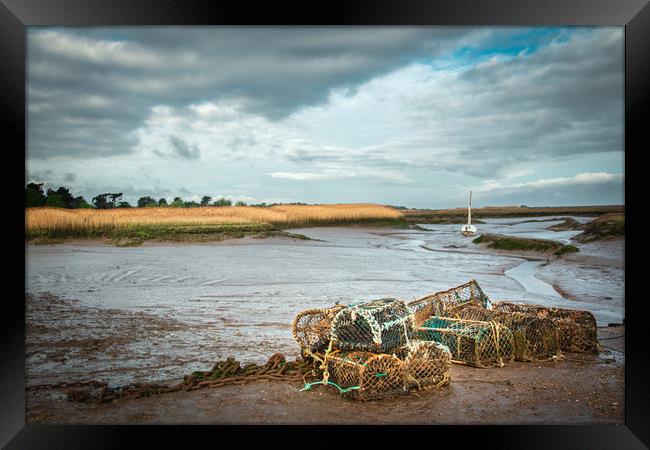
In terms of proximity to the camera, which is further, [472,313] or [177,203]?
[177,203]

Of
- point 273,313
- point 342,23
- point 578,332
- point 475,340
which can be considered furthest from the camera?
point 273,313

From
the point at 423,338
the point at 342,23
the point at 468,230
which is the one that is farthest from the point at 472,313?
the point at 468,230

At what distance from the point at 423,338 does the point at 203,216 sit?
493cm

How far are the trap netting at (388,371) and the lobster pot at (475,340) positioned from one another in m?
0.45

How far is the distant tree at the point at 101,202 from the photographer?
23.2ft

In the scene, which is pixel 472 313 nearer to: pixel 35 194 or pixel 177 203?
pixel 177 203

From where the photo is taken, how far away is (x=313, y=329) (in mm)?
4484

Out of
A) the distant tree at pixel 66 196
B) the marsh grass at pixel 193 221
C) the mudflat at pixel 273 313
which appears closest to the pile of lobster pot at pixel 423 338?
the mudflat at pixel 273 313

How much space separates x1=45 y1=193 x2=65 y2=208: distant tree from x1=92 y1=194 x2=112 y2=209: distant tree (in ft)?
1.66

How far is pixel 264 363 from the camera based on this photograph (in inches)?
180

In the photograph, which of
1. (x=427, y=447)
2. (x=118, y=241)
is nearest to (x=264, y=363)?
(x=427, y=447)

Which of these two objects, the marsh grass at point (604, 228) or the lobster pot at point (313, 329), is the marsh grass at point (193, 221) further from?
the lobster pot at point (313, 329)

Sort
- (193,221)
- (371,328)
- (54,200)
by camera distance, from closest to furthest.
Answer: (371,328)
(54,200)
(193,221)

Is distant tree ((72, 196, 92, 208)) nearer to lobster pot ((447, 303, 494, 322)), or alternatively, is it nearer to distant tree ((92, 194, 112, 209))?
distant tree ((92, 194, 112, 209))
